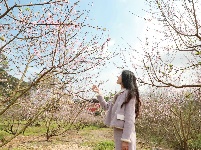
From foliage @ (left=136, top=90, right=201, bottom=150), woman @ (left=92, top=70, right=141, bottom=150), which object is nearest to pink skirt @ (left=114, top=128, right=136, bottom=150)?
woman @ (left=92, top=70, right=141, bottom=150)

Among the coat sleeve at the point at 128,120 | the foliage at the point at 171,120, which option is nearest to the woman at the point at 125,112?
the coat sleeve at the point at 128,120

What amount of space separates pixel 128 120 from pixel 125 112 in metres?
0.12

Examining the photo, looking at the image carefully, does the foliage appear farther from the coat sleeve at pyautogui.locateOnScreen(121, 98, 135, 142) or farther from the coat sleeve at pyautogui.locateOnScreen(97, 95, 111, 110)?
the coat sleeve at pyautogui.locateOnScreen(121, 98, 135, 142)

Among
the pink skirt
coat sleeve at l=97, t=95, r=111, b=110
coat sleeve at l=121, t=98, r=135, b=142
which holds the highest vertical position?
coat sleeve at l=97, t=95, r=111, b=110

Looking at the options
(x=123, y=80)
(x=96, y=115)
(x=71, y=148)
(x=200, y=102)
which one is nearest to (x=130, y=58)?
(x=123, y=80)

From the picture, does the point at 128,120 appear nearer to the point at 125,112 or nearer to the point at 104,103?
the point at 125,112

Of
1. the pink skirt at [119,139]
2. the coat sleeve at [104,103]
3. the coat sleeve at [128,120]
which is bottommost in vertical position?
the pink skirt at [119,139]

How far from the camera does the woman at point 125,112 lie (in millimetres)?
3720

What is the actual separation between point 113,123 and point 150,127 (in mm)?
11051

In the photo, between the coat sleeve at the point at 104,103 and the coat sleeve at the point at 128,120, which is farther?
the coat sleeve at the point at 104,103

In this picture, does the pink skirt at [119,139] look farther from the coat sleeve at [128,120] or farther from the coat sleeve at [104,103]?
the coat sleeve at [104,103]

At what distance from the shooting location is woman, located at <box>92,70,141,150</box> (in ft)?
12.2

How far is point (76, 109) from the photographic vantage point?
57.0ft

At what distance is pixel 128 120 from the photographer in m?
3.75
